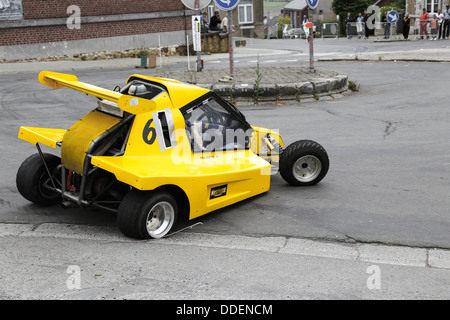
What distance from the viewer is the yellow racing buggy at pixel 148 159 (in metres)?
5.57

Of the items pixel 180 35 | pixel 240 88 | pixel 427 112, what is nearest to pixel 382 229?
pixel 427 112

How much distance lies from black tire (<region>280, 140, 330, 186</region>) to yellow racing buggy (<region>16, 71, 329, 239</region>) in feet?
1.54

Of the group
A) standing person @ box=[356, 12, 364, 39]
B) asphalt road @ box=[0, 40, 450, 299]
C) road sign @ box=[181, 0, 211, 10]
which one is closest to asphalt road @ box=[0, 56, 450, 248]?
asphalt road @ box=[0, 40, 450, 299]

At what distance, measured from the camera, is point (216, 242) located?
5652 mm

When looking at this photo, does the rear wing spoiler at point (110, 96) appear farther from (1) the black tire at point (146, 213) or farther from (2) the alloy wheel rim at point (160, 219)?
(2) the alloy wheel rim at point (160, 219)

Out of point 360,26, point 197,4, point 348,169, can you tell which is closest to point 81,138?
point 348,169

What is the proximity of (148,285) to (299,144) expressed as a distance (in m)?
3.16

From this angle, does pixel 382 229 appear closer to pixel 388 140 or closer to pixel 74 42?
pixel 388 140

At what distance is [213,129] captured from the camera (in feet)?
21.4

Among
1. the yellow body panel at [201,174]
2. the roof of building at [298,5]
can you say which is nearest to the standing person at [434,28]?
the yellow body panel at [201,174]

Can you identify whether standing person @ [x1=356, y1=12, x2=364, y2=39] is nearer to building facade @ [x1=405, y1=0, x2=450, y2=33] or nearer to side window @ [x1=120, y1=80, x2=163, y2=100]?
building facade @ [x1=405, y1=0, x2=450, y2=33]

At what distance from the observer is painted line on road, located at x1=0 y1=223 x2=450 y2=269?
5270mm

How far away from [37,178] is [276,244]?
2.76 metres
